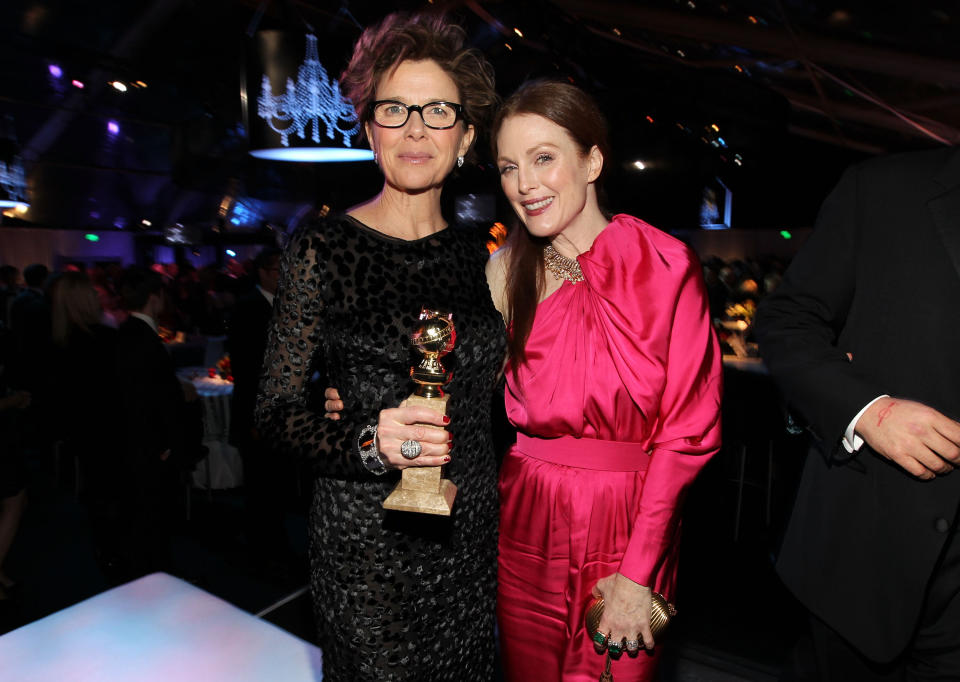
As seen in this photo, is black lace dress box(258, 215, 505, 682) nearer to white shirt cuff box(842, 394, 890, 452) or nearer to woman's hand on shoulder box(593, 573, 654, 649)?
woman's hand on shoulder box(593, 573, 654, 649)

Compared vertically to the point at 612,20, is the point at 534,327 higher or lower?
lower

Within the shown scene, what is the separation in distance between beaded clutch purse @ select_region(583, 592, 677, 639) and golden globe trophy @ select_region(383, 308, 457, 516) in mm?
573

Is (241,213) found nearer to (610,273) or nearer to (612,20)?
(612,20)

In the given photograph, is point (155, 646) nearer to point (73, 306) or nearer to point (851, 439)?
point (851, 439)

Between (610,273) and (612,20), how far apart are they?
5413 millimetres

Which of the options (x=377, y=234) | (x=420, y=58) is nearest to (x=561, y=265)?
(x=377, y=234)

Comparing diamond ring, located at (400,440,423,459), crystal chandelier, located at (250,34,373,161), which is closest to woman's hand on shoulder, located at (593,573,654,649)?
diamond ring, located at (400,440,423,459)

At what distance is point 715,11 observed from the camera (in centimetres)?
509

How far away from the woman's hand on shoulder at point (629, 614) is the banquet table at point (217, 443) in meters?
4.90

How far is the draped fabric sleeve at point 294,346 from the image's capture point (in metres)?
1.47

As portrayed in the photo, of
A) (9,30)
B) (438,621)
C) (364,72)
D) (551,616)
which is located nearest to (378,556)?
(438,621)

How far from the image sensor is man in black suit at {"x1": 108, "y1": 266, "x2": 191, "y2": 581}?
12.6 feet

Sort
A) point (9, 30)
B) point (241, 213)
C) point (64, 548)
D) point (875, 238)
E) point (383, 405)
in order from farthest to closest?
point (241, 213) < point (9, 30) < point (64, 548) < point (383, 405) < point (875, 238)

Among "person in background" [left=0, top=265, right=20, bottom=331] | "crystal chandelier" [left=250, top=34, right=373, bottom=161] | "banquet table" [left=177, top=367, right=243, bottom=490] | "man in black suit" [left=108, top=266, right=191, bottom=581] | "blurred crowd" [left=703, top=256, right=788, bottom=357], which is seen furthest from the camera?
"person in background" [left=0, top=265, right=20, bottom=331]
